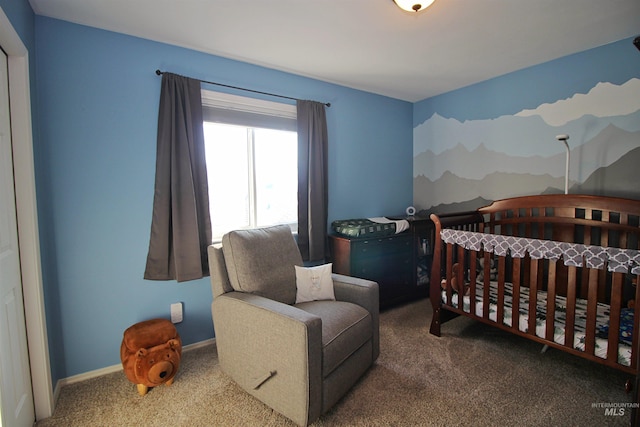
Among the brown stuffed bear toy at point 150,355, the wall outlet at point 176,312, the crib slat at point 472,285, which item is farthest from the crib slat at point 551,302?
the wall outlet at point 176,312

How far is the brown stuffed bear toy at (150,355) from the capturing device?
1775 mm

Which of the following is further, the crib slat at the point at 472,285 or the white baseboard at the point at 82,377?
the crib slat at the point at 472,285

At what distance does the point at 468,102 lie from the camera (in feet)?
10.5

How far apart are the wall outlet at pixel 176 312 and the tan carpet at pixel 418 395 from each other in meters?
0.26

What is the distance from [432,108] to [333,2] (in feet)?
7.14

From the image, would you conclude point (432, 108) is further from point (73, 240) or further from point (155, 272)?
point (73, 240)

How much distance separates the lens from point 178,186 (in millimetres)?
2184

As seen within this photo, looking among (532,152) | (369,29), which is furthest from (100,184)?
(532,152)

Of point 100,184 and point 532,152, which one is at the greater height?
point 532,152

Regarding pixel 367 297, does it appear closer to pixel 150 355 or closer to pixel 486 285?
pixel 486 285

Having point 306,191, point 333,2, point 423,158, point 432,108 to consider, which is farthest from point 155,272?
point 432,108

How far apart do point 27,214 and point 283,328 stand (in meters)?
1.38

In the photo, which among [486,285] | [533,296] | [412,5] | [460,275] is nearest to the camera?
[412,5]

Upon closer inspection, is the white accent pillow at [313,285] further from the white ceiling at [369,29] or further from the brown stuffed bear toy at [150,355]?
the white ceiling at [369,29]
